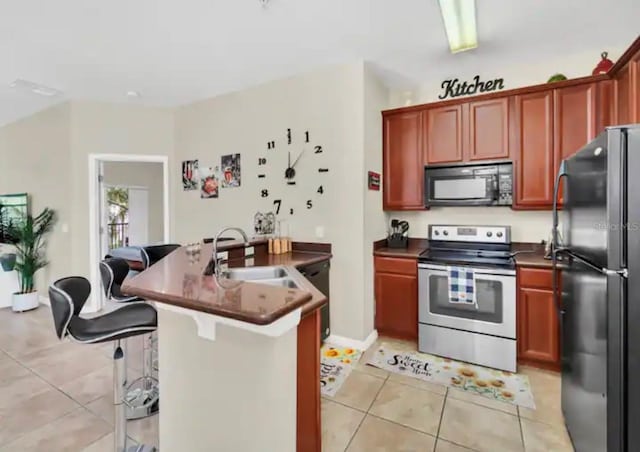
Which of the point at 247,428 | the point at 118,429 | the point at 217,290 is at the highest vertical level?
the point at 217,290

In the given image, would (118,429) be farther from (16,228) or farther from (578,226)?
(16,228)

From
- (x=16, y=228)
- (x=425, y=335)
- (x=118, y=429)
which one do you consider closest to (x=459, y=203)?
(x=425, y=335)

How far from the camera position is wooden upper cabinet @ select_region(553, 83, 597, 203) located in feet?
8.80

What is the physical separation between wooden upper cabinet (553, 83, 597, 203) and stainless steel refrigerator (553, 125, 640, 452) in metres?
1.40

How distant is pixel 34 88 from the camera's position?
3.70 meters

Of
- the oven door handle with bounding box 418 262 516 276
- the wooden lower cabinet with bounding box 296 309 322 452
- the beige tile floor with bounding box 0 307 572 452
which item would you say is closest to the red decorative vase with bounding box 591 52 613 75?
the oven door handle with bounding box 418 262 516 276

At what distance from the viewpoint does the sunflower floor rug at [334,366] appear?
8.07ft

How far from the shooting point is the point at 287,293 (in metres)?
1.15

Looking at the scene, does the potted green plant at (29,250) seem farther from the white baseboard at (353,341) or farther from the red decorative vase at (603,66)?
the red decorative vase at (603,66)

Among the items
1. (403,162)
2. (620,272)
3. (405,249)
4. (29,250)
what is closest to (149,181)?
(29,250)

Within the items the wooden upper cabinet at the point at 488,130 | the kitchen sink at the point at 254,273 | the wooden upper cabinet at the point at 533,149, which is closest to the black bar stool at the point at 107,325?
the kitchen sink at the point at 254,273

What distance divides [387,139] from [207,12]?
2.04m

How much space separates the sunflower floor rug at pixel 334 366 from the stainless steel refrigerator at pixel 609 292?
149cm

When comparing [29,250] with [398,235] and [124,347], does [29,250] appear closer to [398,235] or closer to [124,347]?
[124,347]
